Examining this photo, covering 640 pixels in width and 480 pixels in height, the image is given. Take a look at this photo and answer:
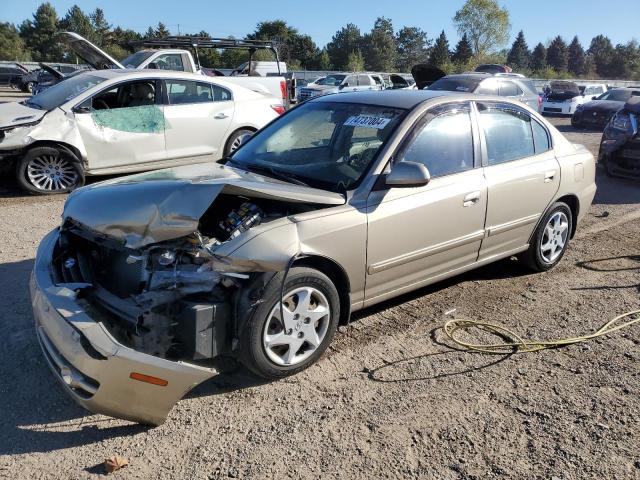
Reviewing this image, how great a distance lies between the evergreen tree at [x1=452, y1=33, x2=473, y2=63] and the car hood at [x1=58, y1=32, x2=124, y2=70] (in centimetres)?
6512

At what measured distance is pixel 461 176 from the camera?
13.4 ft

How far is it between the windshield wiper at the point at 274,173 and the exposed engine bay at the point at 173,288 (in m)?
0.48

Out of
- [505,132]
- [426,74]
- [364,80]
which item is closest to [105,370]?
[505,132]

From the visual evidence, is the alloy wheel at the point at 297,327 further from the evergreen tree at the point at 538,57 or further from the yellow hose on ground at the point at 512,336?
the evergreen tree at the point at 538,57

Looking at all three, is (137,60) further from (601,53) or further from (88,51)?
(601,53)

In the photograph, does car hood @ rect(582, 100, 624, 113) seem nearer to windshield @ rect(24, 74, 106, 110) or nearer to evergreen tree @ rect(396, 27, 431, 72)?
windshield @ rect(24, 74, 106, 110)

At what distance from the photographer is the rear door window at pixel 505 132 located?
4.38m

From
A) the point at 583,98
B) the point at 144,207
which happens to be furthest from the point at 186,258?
the point at 583,98

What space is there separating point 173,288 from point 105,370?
1.78 feet

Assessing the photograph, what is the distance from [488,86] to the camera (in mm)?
12633

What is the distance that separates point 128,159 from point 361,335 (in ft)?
17.2

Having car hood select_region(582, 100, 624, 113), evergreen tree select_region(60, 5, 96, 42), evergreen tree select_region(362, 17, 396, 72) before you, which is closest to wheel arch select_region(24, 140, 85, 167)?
car hood select_region(582, 100, 624, 113)

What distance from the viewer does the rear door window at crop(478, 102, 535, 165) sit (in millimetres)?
4375

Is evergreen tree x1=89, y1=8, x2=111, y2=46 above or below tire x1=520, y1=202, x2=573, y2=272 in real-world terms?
above
